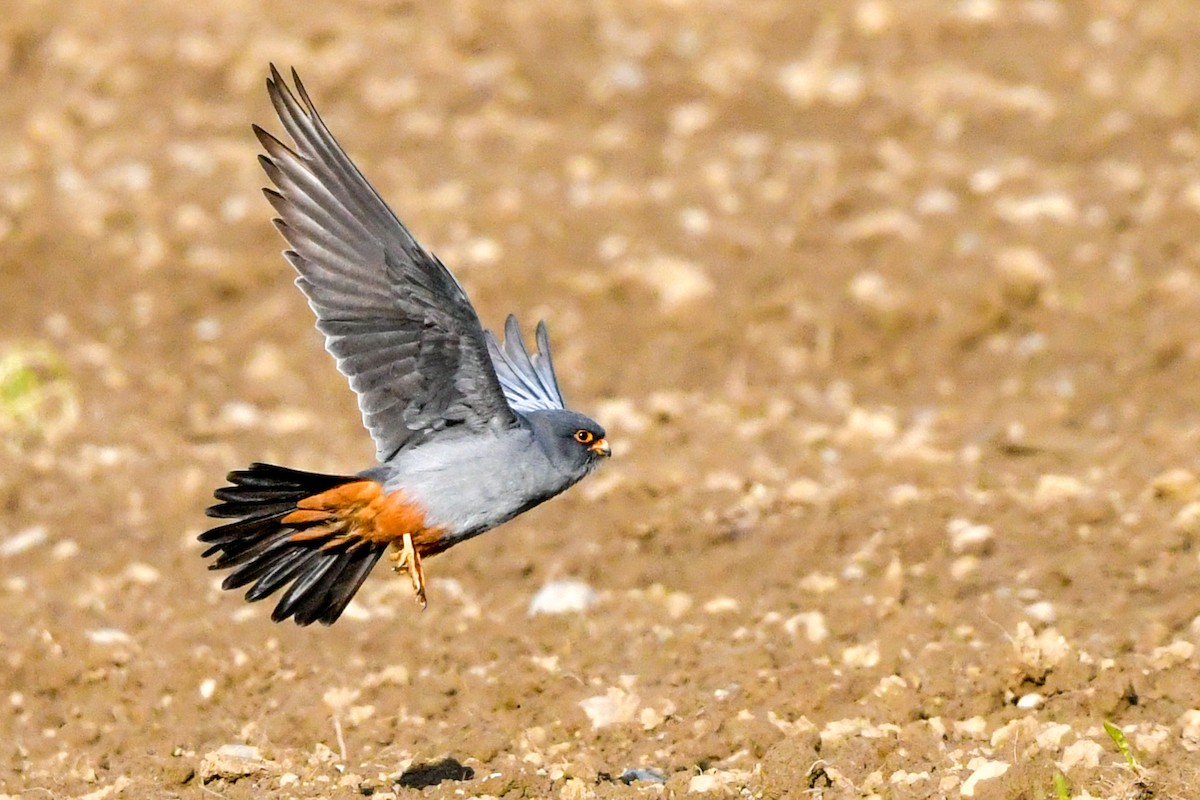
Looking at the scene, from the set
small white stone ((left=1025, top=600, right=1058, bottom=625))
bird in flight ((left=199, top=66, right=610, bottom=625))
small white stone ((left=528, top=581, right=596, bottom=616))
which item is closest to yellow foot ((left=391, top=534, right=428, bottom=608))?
bird in flight ((left=199, top=66, right=610, bottom=625))

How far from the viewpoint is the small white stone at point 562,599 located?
7.45 metres

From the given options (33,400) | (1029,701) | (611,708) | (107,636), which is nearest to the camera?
(1029,701)

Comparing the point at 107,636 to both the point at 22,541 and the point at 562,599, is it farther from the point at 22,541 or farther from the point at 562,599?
the point at 562,599

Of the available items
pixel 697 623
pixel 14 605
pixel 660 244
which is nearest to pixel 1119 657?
pixel 697 623

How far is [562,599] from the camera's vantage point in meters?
7.52

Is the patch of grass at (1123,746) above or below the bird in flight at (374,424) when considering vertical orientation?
below

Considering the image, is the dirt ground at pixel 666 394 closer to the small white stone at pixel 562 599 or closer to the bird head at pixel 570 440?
the small white stone at pixel 562 599

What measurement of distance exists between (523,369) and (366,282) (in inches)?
70.2

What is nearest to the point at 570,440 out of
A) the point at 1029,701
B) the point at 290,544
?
the point at 290,544

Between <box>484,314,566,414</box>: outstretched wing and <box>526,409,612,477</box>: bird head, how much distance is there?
0.89 meters

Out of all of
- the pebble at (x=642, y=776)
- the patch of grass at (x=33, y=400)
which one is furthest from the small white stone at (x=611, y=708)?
the patch of grass at (x=33, y=400)

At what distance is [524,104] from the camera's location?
1290 cm

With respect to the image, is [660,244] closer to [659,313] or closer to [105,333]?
[659,313]

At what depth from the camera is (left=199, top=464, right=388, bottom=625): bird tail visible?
5711 mm
